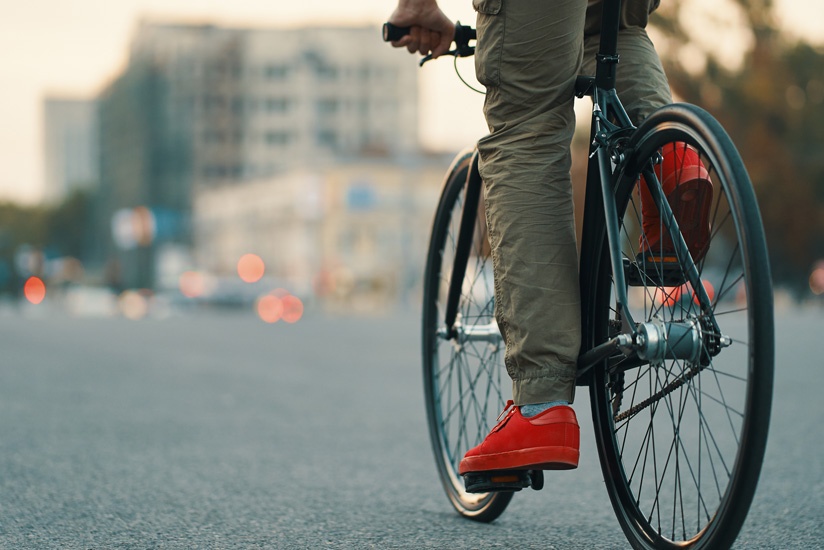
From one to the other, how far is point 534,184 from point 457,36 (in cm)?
61

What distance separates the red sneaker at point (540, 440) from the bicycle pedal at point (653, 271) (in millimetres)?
295

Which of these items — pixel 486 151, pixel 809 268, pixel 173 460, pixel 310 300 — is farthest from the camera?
pixel 310 300

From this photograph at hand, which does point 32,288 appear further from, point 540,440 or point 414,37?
point 540,440

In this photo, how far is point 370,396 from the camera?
773 cm

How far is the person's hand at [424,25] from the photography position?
2926 mm

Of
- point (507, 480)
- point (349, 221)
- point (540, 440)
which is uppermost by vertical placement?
point (540, 440)

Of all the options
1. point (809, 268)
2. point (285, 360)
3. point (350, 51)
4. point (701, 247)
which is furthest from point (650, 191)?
point (350, 51)

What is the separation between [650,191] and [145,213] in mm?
99623

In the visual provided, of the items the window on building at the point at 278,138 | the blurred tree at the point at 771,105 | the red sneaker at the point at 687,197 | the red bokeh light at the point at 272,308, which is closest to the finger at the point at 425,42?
the red sneaker at the point at 687,197

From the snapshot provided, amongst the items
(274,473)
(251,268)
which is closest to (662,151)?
(274,473)

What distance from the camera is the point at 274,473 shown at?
4211mm

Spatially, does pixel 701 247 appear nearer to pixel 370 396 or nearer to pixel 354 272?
pixel 370 396

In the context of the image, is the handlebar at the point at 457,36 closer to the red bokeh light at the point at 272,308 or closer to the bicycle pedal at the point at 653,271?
the bicycle pedal at the point at 653,271

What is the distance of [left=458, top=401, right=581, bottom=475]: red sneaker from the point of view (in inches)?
98.1
